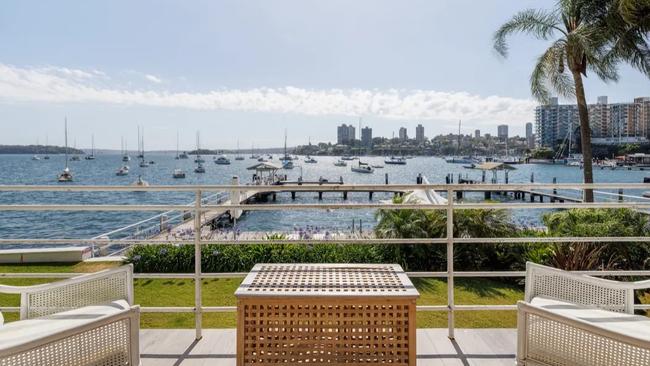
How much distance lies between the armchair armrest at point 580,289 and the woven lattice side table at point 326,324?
2.86ft

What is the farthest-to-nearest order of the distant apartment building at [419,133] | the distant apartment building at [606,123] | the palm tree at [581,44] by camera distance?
the distant apartment building at [419,133]
the distant apartment building at [606,123]
the palm tree at [581,44]

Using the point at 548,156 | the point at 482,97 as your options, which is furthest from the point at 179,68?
the point at 548,156

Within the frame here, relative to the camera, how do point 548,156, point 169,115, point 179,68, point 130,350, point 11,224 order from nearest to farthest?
point 130,350 < point 179,68 < point 11,224 < point 169,115 < point 548,156

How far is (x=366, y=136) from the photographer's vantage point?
4154 inches

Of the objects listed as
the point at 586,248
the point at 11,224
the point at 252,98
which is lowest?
the point at 11,224

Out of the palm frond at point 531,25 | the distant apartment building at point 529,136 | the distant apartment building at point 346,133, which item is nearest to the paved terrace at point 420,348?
the palm frond at point 531,25

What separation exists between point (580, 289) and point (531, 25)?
41.9ft

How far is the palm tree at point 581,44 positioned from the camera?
472 inches

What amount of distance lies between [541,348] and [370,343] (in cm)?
85

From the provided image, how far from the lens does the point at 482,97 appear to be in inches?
1646

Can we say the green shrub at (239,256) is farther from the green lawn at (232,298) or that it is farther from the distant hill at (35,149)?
Result: the distant hill at (35,149)

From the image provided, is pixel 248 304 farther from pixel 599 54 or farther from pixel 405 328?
pixel 599 54

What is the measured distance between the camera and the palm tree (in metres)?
12.0

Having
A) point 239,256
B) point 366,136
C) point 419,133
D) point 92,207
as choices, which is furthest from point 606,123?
point 92,207
